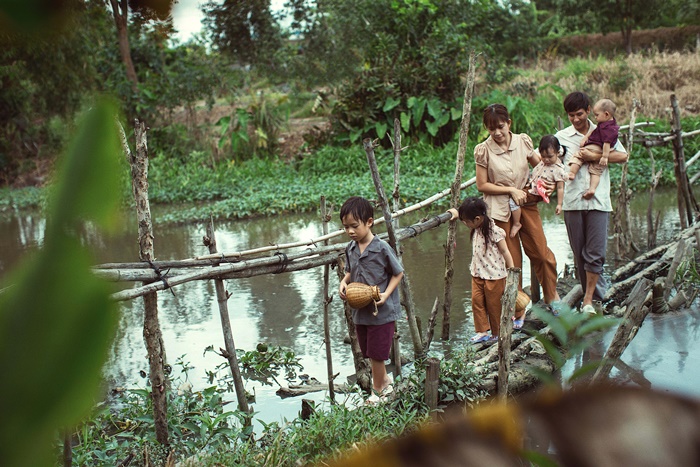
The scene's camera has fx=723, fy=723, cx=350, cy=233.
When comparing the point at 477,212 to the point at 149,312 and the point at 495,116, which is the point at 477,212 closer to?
the point at 495,116

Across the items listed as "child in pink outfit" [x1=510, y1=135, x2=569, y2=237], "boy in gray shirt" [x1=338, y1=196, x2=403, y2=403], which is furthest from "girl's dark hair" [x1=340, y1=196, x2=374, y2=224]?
"child in pink outfit" [x1=510, y1=135, x2=569, y2=237]

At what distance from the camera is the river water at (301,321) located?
12.3 feet

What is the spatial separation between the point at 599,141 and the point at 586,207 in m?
0.40

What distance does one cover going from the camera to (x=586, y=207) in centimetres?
432

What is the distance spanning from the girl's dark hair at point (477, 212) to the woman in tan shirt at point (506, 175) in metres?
0.22

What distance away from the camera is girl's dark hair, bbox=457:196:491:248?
12.9 feet

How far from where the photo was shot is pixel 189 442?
10.4 feet

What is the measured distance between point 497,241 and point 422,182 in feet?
22.7

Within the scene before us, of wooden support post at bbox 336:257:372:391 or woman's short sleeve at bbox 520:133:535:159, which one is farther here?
woman's short sleeve at bbox 520:133:535:159

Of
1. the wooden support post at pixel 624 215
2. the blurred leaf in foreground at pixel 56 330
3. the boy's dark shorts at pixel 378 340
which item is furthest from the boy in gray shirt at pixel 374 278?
the blurred leaf in foreground at pixel 56 330

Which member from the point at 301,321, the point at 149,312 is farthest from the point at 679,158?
the point at 149,312

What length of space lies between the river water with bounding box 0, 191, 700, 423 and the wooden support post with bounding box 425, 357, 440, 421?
743mm

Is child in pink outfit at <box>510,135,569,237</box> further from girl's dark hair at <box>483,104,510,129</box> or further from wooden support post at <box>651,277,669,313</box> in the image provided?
wooden support post at <box>651,277,669,313</box>

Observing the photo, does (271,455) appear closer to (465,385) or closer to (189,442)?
(189,442)
